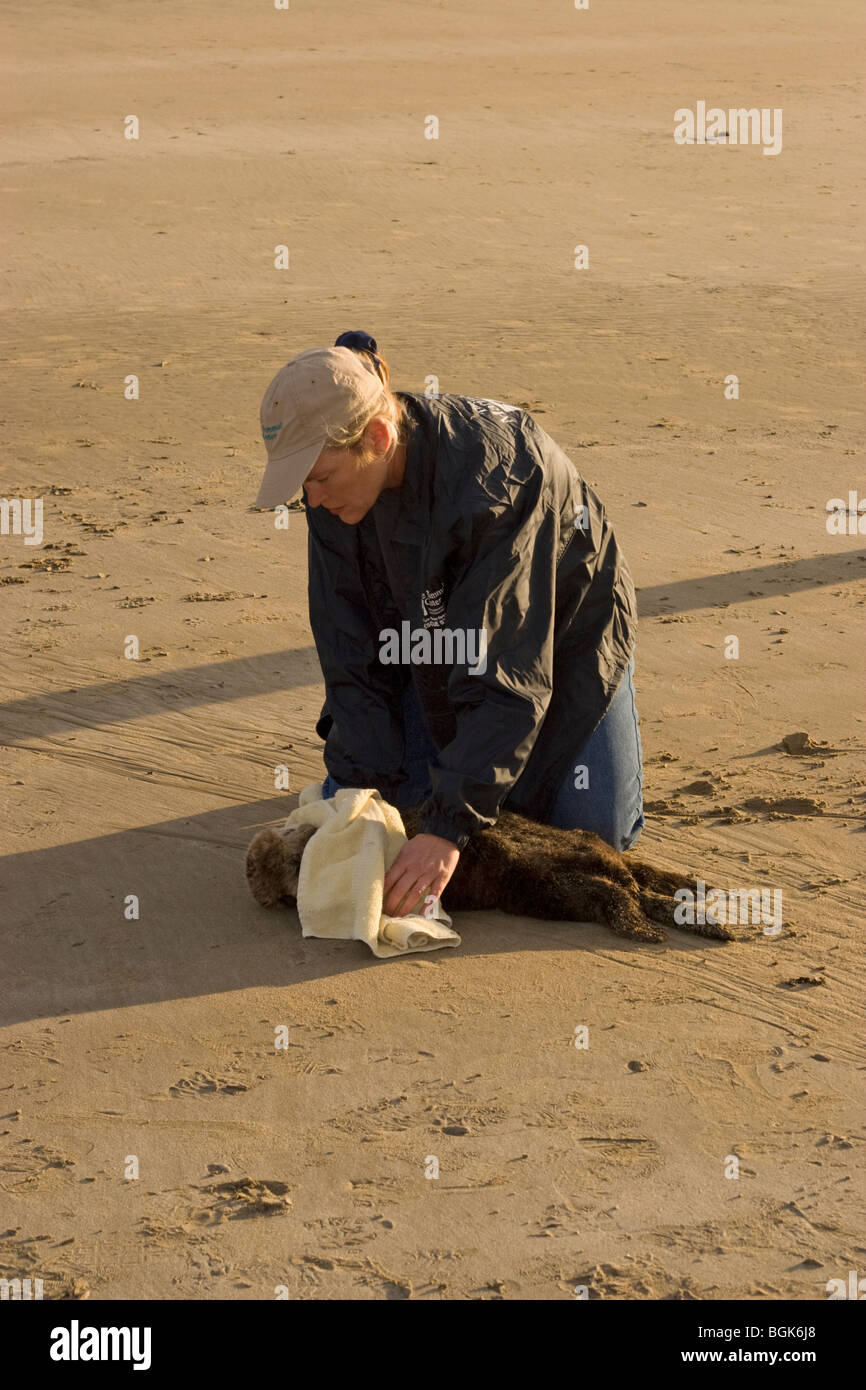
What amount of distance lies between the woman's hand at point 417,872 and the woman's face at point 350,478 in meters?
0.85

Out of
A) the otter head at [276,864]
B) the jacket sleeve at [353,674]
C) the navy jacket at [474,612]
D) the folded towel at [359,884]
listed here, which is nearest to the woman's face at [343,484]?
the navy jacket at [474,612]

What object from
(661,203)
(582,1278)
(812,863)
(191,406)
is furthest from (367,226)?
(582,1278)

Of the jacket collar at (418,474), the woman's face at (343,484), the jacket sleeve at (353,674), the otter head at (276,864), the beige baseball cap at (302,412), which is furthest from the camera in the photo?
the jacket sleeve at (353,674)

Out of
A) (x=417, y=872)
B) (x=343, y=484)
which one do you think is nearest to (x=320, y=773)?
(x=417, y=872)

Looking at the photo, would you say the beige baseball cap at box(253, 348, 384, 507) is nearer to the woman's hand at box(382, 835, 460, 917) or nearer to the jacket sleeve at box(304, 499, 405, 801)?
the jacket sleeve at box(304, 499, 405, 801)

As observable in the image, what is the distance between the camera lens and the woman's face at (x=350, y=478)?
12.2 feet

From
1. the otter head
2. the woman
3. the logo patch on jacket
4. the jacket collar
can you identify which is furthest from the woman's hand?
the jacket collar

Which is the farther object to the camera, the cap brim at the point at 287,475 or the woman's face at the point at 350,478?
the woman's face at the point at 350,478

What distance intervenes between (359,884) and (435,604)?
757 millimetres

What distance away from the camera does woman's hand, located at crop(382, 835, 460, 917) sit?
3.89 metres

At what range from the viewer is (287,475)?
3619mm

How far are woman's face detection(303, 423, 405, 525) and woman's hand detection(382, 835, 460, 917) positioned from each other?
849 millimetres

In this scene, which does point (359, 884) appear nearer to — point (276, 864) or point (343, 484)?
point (276, 864)

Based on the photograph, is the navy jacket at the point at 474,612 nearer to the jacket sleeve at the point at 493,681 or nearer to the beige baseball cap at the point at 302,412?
the jacket sleeve at the point at 493,681
